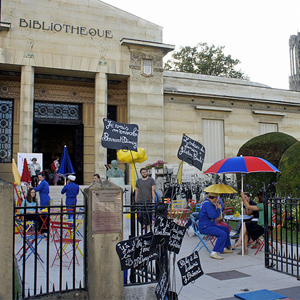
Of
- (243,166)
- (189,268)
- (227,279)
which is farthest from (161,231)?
(243,166)

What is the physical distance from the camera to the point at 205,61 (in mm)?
43250

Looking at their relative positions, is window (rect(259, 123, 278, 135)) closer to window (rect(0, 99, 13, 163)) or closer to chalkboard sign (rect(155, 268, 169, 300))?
window (rect(0, 99, 13, 163))

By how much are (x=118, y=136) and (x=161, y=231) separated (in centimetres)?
225

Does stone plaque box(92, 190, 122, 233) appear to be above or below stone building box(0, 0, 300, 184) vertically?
below

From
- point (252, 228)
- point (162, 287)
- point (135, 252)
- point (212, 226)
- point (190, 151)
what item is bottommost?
point (162, 287)

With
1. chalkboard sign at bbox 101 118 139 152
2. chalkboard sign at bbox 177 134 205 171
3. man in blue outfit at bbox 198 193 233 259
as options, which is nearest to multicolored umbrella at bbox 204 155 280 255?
man in blue outfit at bbox 198 193 233 259

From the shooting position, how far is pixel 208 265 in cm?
780

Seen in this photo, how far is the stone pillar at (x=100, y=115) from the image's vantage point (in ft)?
65.9

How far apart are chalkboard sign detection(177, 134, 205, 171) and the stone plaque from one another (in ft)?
6.18

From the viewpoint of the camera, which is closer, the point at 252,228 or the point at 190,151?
the point at 190,151

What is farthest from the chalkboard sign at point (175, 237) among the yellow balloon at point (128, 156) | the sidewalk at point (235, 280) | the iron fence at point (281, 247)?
the yellow balloon at point (128, 156)

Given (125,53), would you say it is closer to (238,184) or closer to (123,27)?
(123,27)

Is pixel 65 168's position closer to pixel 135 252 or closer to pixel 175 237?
pixel 175 237

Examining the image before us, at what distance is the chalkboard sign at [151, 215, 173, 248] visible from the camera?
4.79 metres
